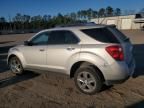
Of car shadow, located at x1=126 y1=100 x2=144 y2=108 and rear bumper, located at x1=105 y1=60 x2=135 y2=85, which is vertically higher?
rear bumper, located at x1=105 y1=60 x2=135 y2=85

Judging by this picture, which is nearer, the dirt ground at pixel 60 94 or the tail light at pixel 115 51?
the dirt ground at pixel 60 94

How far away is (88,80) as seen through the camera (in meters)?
6.64

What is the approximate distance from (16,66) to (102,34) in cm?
366

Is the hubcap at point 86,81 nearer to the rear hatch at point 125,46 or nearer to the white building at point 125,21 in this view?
the rear hatch at point 125,46

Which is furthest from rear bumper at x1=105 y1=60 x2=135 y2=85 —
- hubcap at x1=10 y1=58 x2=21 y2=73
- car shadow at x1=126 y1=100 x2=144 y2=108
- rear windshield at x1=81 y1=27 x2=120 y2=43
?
hubcap at x1=10 y1=58 x2=21 y2=73

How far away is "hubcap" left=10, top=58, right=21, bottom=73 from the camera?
8906 mm

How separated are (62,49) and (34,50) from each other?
130 centimetres

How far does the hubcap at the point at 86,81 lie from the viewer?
21.6 ft

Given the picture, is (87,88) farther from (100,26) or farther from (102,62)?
(100,26)

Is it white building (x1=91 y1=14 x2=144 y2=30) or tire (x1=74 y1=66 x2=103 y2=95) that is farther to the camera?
white building (x1=91 y1=14 x2=144 y2=30)

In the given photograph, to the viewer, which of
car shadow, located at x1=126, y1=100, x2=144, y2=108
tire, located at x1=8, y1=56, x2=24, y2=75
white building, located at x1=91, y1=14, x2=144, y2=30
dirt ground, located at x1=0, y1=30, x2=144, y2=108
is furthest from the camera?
white building, located at x1=91, y1=14, x2=144, y2=30

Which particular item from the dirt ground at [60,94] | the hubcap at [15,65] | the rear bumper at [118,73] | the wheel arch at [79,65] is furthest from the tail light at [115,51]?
the hubcap at [15,65]

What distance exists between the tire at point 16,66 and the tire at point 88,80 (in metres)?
2.66

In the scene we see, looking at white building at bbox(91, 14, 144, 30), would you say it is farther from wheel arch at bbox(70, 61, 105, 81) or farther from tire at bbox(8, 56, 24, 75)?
wheel arch at bbox(70, 61, 105, 81)
